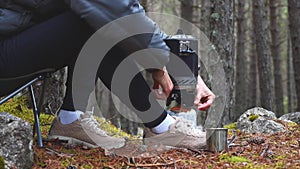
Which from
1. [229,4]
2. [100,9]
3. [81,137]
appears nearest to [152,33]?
[100,9]

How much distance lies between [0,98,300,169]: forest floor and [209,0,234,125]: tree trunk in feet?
10.9

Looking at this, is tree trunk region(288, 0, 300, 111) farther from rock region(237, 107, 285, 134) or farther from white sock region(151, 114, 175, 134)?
white sock region(151, 114, 175, 134)

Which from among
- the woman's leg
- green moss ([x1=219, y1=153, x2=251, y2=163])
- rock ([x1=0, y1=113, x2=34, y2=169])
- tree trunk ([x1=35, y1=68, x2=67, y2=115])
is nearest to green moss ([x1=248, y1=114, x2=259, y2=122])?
green moss ([x1=219, y1=153, x2=251, y2=163])

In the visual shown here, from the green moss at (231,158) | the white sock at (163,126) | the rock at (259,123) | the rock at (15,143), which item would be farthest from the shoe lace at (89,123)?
the rock at (259,123)

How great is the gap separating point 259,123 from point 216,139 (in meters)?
1.21

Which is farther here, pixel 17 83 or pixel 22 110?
pixel 22 110

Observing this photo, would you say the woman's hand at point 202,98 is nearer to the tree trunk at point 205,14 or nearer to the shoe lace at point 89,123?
the shoe lace at point 89,123

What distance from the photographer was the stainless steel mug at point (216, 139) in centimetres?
320

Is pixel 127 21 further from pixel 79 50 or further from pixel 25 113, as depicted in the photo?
pixel 25 113

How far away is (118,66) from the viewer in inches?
120

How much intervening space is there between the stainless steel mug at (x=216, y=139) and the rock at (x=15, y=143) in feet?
3.87

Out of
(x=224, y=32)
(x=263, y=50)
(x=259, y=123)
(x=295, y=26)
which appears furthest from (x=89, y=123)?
(x=263, y=50)

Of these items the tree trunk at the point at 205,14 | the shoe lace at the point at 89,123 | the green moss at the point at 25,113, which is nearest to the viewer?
the shoe lace at the point at 89,123

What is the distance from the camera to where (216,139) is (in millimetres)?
3221
